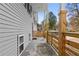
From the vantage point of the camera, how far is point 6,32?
7.36 feet

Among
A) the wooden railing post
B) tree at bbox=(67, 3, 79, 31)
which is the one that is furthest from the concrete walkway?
tree at bbox=(67, 3, 79, 31)

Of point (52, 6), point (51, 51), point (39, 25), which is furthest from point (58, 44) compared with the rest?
point (52, 6)

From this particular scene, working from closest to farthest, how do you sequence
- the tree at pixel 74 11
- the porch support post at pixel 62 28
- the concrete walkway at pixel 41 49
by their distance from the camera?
the tree at pixel 74 11
the porch support post at pixel 62 28
the concrete walkway at pixel 41 49

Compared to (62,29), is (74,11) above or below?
above

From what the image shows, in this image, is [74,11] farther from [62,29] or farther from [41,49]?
[41,49]

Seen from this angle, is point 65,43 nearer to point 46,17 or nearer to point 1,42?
point 46,17

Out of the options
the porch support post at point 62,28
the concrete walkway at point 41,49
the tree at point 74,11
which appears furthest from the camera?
the concrete walkway at point 41,49

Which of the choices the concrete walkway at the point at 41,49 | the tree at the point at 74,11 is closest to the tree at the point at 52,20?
the tree at the point at 74,11

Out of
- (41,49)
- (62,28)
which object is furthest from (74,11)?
(41,49)

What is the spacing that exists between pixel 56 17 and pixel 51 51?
87 cm

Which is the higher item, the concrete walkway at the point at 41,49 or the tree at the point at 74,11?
the tree at the point at 74,11

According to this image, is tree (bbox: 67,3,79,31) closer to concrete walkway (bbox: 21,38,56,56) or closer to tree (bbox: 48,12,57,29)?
tree (bbox: 48,12,57,29)

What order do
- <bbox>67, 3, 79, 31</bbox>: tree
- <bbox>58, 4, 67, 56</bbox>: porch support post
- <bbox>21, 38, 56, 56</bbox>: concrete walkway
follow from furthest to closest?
<bbox>21, 38, 56, 56</bbox>: concrete walkway → <bbox>58, 4, 67, 56</bbox>: porch support post → <bbox>67, 3, 79, 31</bbox>: tree

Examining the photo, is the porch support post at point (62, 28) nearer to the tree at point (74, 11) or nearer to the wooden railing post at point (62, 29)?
the wooden railing post at point (62, 29)
